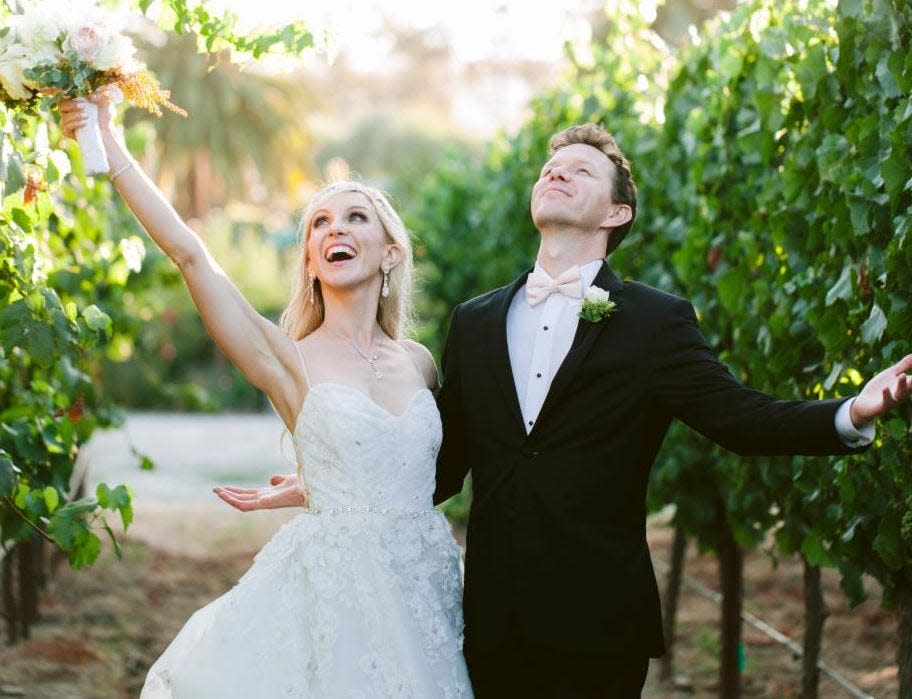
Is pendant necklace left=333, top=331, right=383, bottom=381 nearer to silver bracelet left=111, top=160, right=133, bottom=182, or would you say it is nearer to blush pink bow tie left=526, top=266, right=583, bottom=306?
blush pink bow tie left=526, top=266, right=583, bottom=306

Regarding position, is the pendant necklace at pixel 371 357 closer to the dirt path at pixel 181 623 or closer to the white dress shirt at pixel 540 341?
the white dress shirt at pixel 540 341

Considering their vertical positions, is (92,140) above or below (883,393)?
above

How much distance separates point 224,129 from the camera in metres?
30.2

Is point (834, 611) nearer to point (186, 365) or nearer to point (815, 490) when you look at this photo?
point (815, 490)

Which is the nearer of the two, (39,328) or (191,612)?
(39,328)

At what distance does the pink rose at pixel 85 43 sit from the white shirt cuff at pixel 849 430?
5.97 ft

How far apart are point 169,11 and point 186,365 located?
19.5 metres

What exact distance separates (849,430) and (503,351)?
0.89m

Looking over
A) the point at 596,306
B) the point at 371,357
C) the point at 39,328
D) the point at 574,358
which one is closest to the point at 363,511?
the point at 371,357

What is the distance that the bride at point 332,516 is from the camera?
312 cm

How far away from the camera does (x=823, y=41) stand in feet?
12.7

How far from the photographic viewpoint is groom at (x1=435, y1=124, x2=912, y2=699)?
3.11 m

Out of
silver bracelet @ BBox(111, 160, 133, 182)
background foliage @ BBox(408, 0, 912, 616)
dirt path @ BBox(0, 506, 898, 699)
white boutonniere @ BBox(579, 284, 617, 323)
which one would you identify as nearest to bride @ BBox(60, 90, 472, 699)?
silver bracelet @ BBox(111, 160, 133, 182)

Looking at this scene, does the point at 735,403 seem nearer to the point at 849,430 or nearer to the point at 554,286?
the point at 849,430
